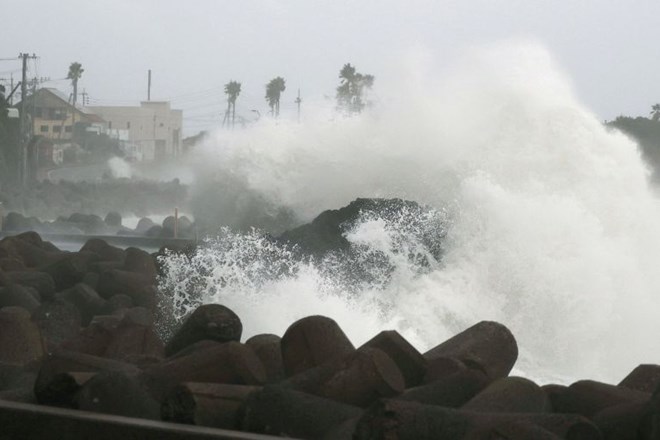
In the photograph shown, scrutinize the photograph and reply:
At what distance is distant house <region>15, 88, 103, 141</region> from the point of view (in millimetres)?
101250

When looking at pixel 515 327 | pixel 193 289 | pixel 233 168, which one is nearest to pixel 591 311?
pixel 515 327

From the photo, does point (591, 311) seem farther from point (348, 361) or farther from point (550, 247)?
point (348, 361)

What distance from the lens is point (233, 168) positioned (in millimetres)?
30922

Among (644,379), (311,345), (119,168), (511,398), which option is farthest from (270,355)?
(119,168)

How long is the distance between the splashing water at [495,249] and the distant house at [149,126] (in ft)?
194

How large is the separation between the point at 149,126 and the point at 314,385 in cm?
9665

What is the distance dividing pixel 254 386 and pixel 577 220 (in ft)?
40.1

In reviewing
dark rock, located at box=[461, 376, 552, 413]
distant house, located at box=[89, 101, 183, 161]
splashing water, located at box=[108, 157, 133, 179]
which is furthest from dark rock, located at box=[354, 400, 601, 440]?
splashing water, located at box=[108, 157, 133, 179]

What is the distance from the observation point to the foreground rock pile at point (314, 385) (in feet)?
18.3

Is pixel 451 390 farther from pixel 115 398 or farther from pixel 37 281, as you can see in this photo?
pixel 37 281

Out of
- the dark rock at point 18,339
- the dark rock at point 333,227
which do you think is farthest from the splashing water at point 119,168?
the dark rock at point 18,339

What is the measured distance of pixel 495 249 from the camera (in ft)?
54.5

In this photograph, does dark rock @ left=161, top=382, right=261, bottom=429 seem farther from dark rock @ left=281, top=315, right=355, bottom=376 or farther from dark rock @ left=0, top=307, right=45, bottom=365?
dark rock @ left=0, top=307, right=45, bottom=365

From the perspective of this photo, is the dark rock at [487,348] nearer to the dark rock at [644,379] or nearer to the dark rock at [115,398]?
the dark rock at [644,379]
